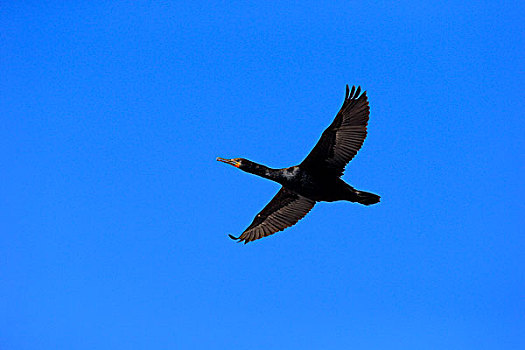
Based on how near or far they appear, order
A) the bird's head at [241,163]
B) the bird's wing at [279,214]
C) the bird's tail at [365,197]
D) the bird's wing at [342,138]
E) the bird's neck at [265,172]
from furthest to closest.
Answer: the bird's wing at [279,214], the bird's head at [241,163], the bird's neck at [265,172], the bird's tail at [365,197], the bird's wing at [342,138]

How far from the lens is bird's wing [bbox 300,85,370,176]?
1024cm

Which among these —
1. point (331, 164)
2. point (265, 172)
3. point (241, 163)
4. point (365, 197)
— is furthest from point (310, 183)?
point (241, 163)

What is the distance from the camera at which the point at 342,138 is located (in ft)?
34.4

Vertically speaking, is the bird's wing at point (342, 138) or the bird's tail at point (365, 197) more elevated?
the bird's wing at point (342, 138)

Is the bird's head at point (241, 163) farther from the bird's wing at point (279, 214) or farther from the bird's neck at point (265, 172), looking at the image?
the bird's wing at point (279, 214)

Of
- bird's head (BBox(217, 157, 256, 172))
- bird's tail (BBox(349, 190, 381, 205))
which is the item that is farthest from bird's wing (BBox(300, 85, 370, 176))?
bird's head (BBox(217, 157, 256, 172))

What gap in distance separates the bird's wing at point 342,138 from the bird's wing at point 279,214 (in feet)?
4.58

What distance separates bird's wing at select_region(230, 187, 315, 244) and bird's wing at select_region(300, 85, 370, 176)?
4.58ft

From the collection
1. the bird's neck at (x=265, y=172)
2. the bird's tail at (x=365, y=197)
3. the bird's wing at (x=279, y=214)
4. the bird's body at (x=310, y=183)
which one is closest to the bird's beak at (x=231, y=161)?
the bird's neck at (x=265, y=172)

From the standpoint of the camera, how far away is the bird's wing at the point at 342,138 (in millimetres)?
10242

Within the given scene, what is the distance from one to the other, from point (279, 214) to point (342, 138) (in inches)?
108

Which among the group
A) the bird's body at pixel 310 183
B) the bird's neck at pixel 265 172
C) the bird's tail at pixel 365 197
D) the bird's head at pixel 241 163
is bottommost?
the bird's tail at pixel 365 197

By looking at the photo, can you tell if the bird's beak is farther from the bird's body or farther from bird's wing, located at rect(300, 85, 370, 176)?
bird's wing, located at rect(300, 85, 370, 176)

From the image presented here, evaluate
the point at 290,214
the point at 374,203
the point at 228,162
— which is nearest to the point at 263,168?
the point at 228,162
